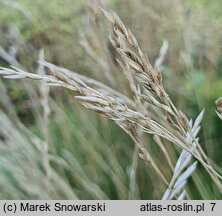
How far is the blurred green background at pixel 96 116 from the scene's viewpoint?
2.80 feet

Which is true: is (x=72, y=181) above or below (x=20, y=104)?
below

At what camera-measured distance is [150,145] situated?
93 centimetres

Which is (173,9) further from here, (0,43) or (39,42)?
(0,43)

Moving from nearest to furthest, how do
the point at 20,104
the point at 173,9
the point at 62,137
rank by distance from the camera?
the point at 173,9, the point at 62,137, the point at 20,104

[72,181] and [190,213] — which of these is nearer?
[190,213]

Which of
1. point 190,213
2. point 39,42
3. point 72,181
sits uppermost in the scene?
point 39,42

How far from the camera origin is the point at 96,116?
3.56 feet

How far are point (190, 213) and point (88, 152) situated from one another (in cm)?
37

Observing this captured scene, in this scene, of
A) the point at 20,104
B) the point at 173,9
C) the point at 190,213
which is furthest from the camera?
the point at 20,104

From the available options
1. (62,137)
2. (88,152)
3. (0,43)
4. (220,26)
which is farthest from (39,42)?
(220,26)

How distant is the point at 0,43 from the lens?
1302 millimetres

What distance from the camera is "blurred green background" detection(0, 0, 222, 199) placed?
0.85 meters

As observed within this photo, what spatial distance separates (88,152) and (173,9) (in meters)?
0.35

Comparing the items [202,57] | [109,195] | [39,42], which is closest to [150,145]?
[109,195]
